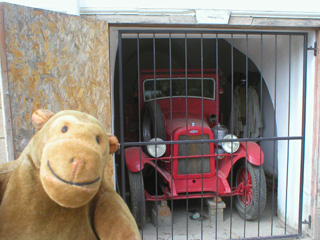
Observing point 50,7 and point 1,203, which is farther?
point 50,7

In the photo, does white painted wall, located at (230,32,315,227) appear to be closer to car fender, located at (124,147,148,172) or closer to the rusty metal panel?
car fender, located at (124,147,148,172)

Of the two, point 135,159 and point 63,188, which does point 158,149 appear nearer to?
point 135,159

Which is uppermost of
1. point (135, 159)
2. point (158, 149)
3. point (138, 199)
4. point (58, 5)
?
point (58, 5)

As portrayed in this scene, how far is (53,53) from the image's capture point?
2.19 m

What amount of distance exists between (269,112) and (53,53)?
439 centimetres

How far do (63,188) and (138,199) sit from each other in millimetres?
2579

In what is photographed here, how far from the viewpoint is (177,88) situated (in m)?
4.50

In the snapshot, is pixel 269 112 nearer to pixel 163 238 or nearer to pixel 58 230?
pixel 163 238

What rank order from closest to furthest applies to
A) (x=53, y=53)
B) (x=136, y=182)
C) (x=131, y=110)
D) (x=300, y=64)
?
1. (x=53, y=53)
2. (x=300, y=64)
3. (x=136, y=182)
4. (x=131, y=110)

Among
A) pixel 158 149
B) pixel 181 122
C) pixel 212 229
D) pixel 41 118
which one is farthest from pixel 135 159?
pixel 41 118

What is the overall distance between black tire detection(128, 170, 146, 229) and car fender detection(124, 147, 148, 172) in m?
0.08

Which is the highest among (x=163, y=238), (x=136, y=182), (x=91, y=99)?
(x=91, y=99)

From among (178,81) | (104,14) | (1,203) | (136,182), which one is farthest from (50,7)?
(178,81)

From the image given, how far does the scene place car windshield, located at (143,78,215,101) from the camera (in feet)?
14.7
